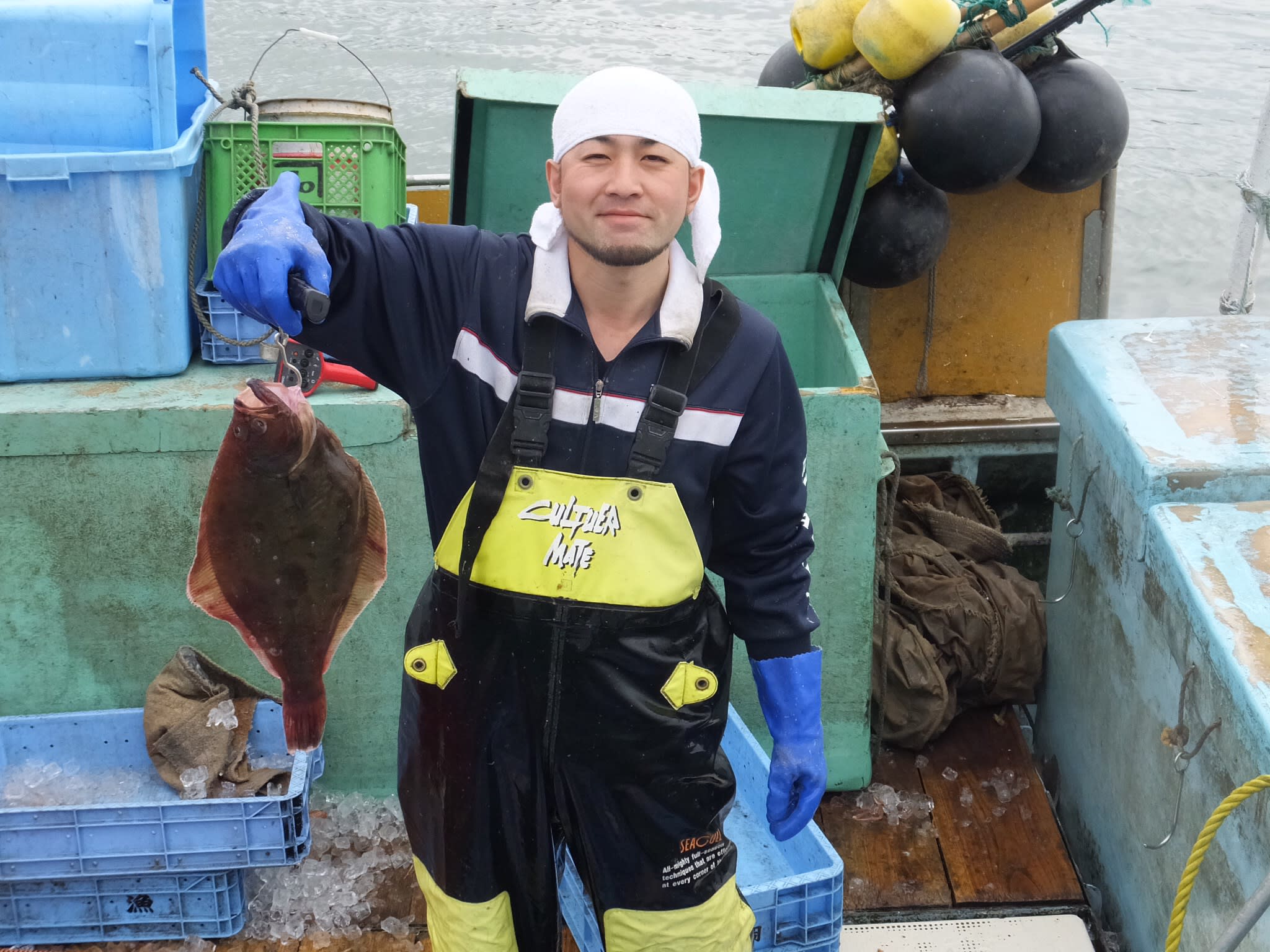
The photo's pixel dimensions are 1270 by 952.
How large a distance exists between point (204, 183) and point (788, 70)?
2.28m

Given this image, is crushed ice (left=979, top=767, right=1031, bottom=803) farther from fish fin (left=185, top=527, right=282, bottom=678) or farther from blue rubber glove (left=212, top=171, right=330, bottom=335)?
blue rubber glove (left=212, top=171, right=330, bottom=335)

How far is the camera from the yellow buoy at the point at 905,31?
420 cm

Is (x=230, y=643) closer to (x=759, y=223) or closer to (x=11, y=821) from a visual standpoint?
(x=11, y=821)

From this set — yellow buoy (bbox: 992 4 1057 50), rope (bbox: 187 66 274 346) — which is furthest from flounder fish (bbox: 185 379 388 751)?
yellow buoy (bbox: 992 4 1057 50)

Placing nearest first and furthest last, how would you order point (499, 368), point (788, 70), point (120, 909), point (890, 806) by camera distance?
1. point (499, 368)
2. point (120, 909)
3. point (890, 806)
4. point (788, 70)

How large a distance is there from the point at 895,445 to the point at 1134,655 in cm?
197

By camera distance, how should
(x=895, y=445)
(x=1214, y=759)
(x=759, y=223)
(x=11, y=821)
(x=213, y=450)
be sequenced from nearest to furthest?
1. (x=1214, y=759)
2. (x=11, y=821)
3. (x=213, y=450)
4. (x=759, y=223)
5. (x=895, y=445)

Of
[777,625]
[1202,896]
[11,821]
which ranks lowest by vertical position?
[11,821]

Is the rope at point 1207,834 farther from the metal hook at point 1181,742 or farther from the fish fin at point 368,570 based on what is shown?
the fish fin at point 368,570

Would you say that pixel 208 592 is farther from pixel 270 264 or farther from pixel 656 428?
pixel 656 428

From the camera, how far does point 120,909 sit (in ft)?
10.7

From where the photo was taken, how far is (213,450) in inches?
131

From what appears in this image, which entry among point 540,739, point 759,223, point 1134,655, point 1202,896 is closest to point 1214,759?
point 1202,896

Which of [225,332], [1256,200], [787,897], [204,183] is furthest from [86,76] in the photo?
[1256,200]
